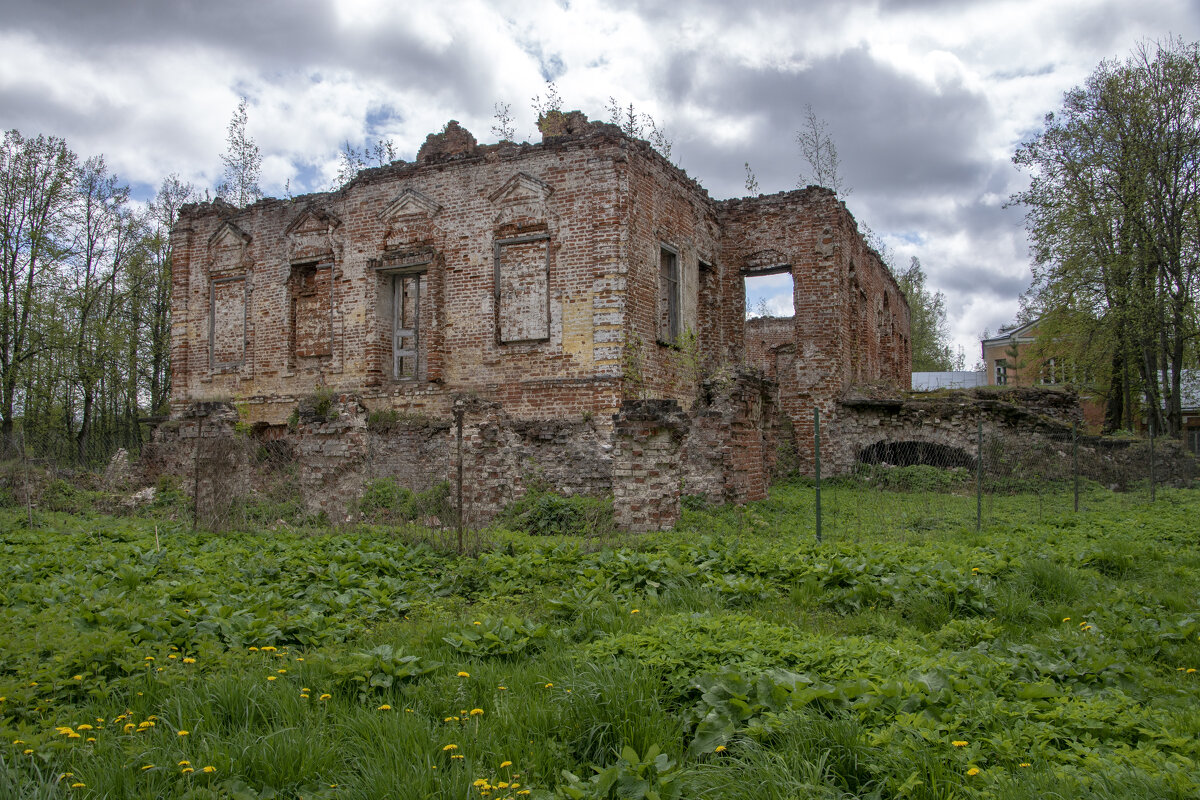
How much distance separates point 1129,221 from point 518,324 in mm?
17091

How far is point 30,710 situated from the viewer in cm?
360

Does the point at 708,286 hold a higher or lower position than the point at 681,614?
higher


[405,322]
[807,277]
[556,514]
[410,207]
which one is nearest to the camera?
[556,514]

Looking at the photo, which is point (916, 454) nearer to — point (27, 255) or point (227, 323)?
point (227, 323)

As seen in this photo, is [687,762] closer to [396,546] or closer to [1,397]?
[396,546]

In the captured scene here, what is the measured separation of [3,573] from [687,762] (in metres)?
6.63

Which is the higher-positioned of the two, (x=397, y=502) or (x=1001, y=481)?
(x=397, y=502)

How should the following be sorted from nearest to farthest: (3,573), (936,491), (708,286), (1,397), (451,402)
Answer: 1. (3,573)
2. (936,491)
3. (451,402)
4. (708,286)
5. (1,397)

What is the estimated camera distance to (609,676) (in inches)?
149

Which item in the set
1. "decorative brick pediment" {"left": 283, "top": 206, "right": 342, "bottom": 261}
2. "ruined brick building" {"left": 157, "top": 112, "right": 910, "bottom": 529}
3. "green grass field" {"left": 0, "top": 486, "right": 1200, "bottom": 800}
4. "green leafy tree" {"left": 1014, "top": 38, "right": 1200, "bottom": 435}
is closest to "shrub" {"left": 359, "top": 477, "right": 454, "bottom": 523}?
"ruined brick building" {"left": 157, "top": 112, "right": 910, "bottom": 529}

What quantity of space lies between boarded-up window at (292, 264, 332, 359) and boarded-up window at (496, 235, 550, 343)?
4.40 m

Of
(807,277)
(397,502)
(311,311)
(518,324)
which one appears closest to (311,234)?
(311,311)

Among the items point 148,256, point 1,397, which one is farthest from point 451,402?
point 148,256

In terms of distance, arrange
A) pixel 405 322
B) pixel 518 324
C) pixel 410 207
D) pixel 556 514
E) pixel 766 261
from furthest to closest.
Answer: pixel 766 261 < pixel 405 322 < pixel 410 207 < pixel 518 324 < pixel 556 514
